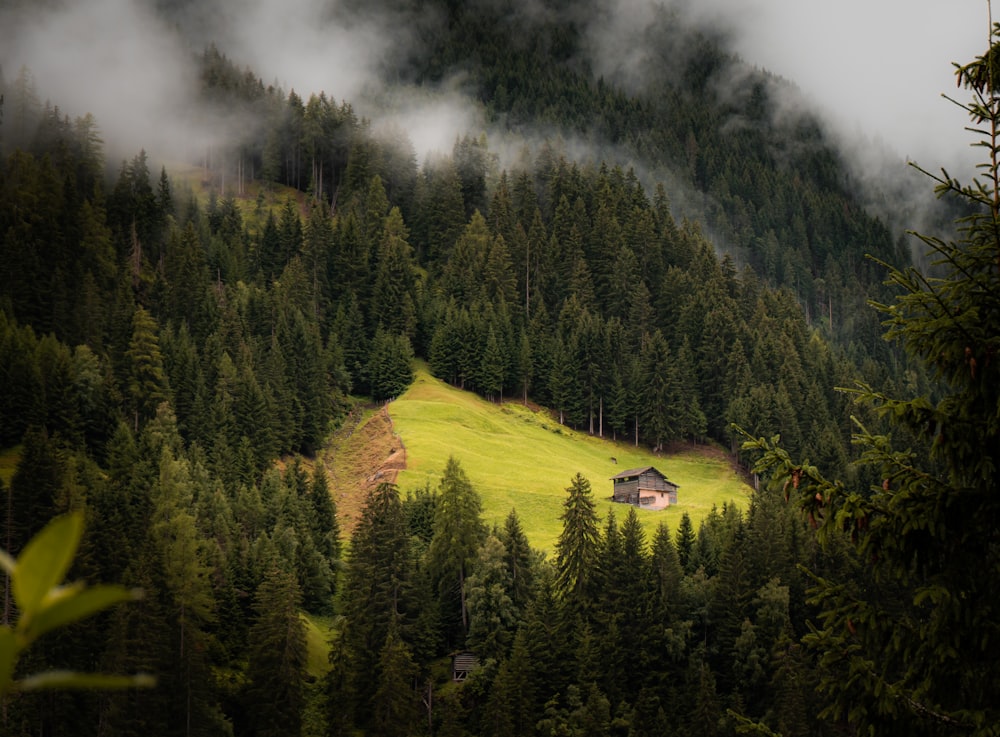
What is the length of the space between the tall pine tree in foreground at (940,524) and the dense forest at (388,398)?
0.23ft

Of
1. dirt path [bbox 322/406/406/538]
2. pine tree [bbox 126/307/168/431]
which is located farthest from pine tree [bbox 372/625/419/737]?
pine tree [bbox 126/307/168/431]

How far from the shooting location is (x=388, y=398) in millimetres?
123125

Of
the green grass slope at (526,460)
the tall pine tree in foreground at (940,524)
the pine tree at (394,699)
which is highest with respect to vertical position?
the tall pine tree in foreground at (940,524)

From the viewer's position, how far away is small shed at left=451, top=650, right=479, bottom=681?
6712 cm

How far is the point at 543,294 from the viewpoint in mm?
153500

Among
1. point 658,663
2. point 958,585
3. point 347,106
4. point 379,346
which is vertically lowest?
point 658,663

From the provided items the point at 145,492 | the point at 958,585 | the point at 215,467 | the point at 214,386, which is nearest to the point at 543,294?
the point at 214,386

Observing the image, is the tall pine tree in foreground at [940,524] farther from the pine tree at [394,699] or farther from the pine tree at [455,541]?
the pine tree at [455,541]

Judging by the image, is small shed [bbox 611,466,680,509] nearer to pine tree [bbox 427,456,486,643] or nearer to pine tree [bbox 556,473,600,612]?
pine tree [bbox 427,456,486,643]

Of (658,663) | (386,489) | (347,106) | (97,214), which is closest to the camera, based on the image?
(658,663)

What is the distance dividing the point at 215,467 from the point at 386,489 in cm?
2293

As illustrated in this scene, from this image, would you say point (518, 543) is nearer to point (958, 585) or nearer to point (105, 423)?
point (105, 423)

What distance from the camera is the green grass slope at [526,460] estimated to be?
92.8 meters

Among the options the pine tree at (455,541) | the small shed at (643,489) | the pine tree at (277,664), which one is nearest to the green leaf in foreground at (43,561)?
the pine tree at (277,664)
